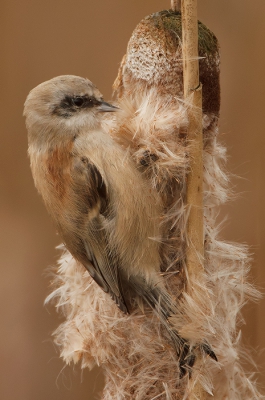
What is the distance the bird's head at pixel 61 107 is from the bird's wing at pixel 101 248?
14 centimetres

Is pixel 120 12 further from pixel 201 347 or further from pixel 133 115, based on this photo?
pixel 201 347

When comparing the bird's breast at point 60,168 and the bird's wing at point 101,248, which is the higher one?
the bird's breast at point 60,168

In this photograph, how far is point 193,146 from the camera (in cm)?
92

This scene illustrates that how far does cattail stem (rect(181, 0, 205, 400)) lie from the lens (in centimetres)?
88

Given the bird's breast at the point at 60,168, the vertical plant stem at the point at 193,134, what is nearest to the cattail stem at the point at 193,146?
the vertical plant stem at the point at 193,134

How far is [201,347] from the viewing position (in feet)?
3.07

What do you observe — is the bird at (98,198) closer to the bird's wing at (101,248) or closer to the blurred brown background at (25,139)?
the bird's wing at (101,248)

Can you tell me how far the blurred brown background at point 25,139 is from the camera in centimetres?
147

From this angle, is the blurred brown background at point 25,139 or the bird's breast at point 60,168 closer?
the bird's breast at point 60,168

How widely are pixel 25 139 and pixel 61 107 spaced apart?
0.74 metres

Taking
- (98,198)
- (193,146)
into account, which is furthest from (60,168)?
(193,146)

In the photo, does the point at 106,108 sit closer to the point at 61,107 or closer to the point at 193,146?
the point at 61,107

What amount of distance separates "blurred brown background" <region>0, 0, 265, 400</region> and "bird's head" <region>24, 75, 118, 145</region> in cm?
58

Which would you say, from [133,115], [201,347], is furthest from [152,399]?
[133,115]
